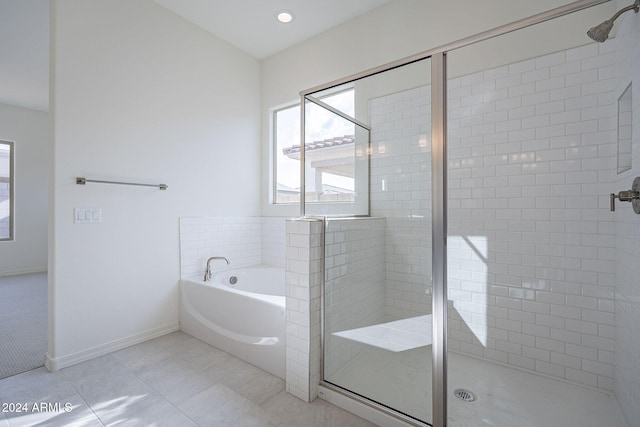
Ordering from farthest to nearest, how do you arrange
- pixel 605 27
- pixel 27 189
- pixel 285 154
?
pixel 27 189, pixel 285 154, pixel 605 27

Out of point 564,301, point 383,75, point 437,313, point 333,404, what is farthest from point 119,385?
point 564,301

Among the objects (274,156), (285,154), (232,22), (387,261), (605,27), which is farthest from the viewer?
(274,156)

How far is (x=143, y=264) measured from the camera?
2.64 meters

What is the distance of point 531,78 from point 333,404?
2.49 metres

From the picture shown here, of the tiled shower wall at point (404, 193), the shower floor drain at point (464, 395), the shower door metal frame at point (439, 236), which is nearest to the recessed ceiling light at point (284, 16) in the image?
the tiled shower wall at point (404, 193)

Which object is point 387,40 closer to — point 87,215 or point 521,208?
point 521,208

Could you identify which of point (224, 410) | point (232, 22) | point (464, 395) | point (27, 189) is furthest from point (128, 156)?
point (27, 189)

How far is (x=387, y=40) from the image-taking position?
2.73 m

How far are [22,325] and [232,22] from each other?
3655 mm

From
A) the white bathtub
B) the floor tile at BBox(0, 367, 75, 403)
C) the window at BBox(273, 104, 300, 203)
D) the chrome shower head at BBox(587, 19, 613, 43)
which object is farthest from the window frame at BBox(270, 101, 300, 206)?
the chrome shower head at BBox(587, 19, 613, 43)

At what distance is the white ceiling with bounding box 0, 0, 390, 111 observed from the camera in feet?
9.00

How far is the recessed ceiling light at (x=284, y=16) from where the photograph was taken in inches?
112

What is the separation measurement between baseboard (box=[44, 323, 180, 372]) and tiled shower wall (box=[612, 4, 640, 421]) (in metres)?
3.20

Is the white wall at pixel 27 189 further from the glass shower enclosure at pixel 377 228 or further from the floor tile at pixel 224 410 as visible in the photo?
the glass shower enclosure at pixel 377 228
